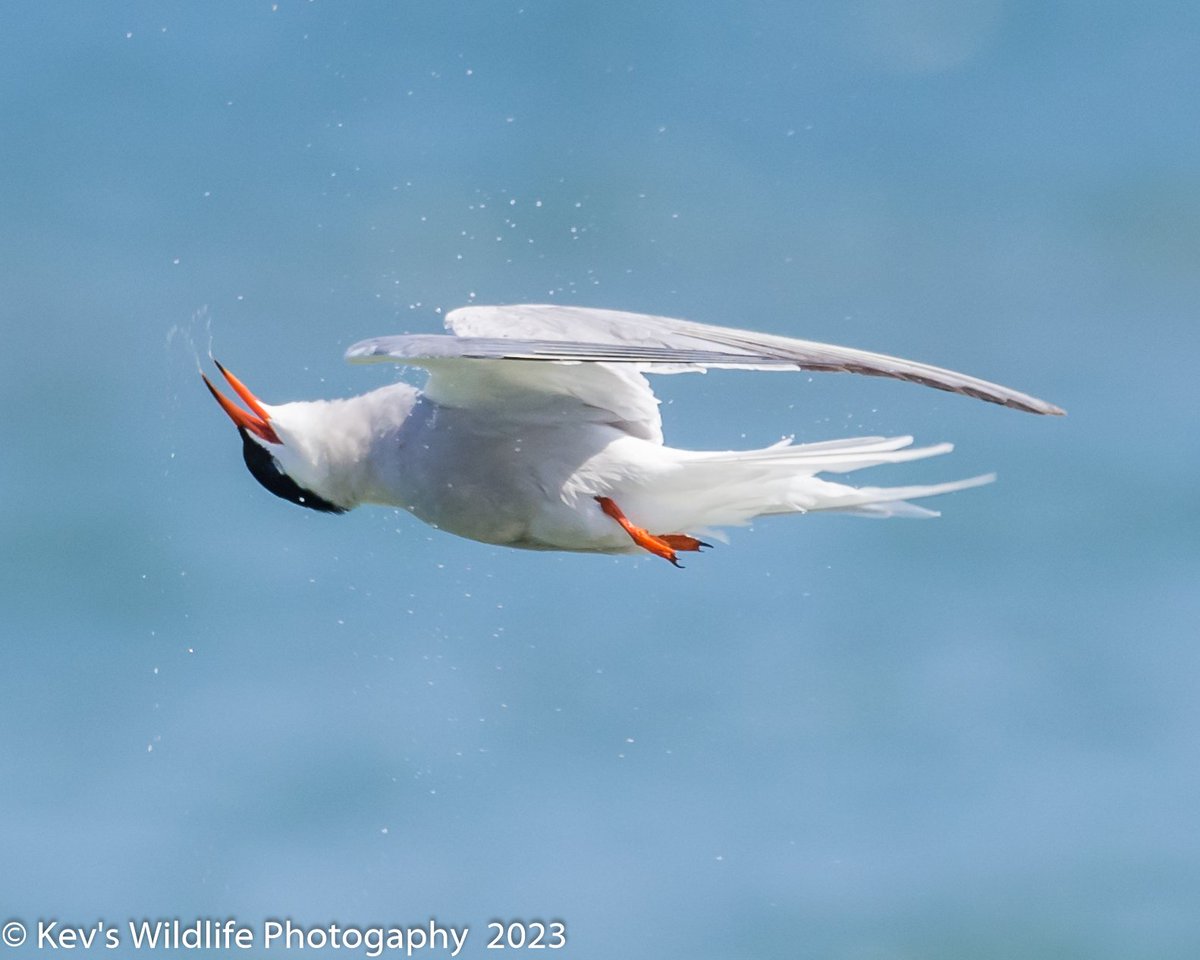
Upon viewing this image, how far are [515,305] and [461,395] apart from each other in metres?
0.28

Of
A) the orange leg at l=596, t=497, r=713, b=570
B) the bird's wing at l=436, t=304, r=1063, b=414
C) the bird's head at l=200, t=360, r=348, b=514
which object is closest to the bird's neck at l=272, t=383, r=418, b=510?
the bird's head at l=200, t=360, r=348, b=514

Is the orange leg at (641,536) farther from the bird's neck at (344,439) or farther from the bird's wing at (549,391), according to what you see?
the bird's neck at (344,439)

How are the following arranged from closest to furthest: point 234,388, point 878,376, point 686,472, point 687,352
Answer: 1. point 878,376
2. point 687,352
3. point 686,472
4. point 234,388

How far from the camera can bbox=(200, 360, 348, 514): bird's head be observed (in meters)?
4.73

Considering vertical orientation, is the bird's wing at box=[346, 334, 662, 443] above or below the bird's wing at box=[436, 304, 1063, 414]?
above

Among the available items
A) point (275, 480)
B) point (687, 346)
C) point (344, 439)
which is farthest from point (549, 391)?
point (275, 480)

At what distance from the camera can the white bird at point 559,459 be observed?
4305mm

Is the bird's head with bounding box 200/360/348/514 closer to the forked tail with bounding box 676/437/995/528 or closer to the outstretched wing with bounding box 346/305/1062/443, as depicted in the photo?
the outstretched wing with bounding box 346/305/1062/443

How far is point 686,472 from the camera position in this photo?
4.41m

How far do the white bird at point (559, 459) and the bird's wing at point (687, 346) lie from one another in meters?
0.02

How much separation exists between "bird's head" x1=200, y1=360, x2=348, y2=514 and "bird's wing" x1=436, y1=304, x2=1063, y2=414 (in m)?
0.66

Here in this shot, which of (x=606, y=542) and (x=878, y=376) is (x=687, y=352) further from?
(x=606, y=542)

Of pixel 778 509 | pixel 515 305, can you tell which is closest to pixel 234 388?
pixel 515 305

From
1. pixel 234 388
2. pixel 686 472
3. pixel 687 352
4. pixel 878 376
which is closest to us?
pixel 878 376
